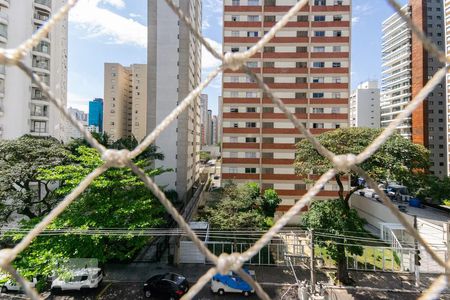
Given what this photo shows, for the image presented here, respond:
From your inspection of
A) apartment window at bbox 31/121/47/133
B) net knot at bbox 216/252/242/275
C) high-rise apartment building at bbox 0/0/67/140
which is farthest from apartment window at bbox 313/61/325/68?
net knot at bbox 216/252/242/275

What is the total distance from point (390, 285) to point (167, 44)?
20.1 meters

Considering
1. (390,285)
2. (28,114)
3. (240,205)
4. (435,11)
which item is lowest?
(390,285)

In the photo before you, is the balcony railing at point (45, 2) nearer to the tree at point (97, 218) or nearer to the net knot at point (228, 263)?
the tree at point (97, 218)

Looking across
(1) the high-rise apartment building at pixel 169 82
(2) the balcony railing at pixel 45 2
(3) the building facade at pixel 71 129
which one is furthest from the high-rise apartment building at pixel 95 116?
(1) the high-rise apartment building at pixel 169 82

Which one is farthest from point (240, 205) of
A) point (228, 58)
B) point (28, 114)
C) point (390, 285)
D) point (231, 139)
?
point (28, 114)

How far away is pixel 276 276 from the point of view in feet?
34.3

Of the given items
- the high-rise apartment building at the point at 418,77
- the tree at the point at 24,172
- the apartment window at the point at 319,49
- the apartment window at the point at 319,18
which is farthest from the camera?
Answer: the high-rise apartment building at the point at 418,77

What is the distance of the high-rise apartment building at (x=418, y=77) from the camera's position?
2939 cm

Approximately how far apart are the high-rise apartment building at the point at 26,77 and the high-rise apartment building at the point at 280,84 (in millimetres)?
11337

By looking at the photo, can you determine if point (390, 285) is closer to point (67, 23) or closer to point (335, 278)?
point (335, 278)

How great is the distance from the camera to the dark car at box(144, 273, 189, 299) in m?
8.86

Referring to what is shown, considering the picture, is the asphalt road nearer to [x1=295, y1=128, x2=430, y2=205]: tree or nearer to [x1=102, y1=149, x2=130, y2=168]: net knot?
[x1=295, y1=128, x2=430, y2=205]: tree

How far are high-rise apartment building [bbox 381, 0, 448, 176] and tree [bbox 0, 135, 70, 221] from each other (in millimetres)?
31815

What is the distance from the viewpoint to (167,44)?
2066cm
